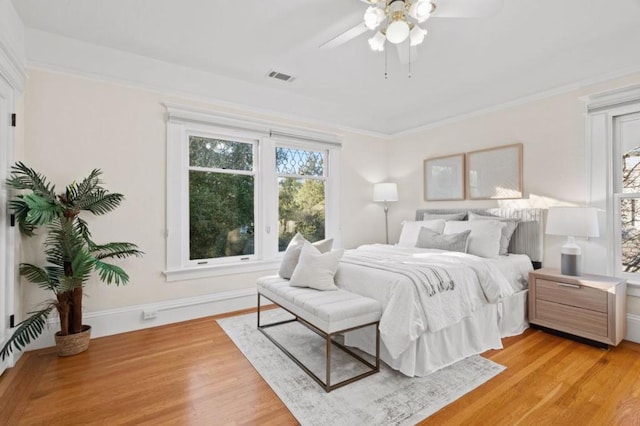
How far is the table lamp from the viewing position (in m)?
2.68

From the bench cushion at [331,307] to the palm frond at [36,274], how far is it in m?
1.81

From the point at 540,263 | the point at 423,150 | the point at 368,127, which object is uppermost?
the point at 368,127

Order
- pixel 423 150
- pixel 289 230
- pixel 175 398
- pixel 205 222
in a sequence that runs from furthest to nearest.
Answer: pixel 423 150 → pixel 289 230 → pixel 205 222 → pixel 175 398

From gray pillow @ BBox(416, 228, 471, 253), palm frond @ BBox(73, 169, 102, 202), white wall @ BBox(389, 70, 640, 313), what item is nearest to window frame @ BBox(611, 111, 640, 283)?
white wall @ BBox(389, 70, 640, 313)

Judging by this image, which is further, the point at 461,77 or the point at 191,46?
the point at 461,77

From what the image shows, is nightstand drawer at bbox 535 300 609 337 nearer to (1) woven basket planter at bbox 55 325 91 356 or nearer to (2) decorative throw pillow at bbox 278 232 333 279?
(2) decorative throw pillow at bbox 278 232 333 279

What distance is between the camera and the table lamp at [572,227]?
2.68 metres

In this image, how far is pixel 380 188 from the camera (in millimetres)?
4719

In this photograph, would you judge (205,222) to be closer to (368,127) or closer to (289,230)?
(289,230)

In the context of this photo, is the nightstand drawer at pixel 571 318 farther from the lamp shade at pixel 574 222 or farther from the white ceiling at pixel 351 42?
the white ceiling at pixel 351 42

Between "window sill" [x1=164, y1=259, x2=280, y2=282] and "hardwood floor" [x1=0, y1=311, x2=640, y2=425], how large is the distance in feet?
2.40

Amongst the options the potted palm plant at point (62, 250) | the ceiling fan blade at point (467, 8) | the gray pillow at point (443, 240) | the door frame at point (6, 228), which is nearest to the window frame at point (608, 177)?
the gray pillow at point (443, 240)

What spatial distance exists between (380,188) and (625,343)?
307 cm

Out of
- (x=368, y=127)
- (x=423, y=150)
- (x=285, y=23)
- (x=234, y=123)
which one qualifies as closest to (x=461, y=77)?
(x=423, y=150)
